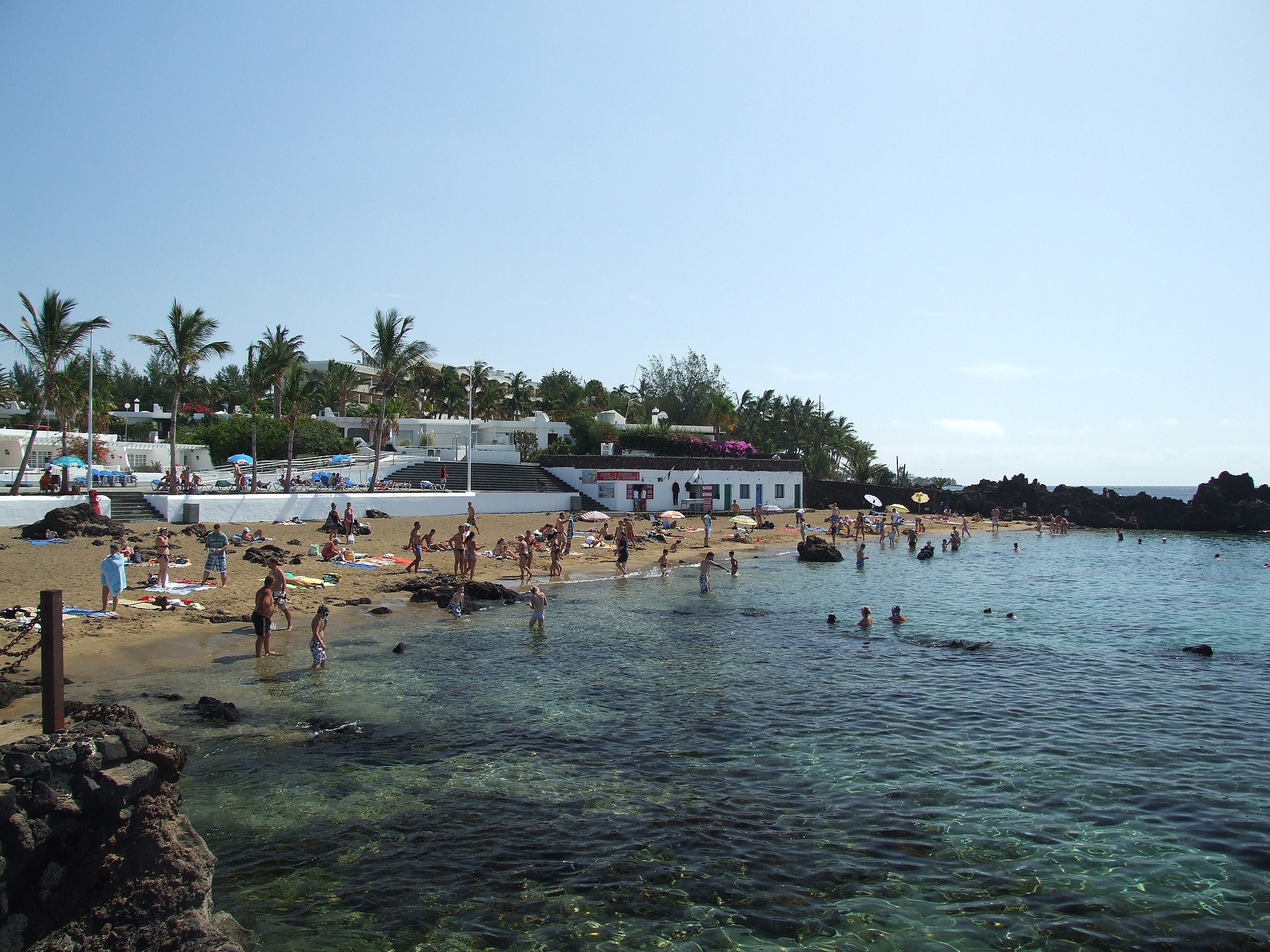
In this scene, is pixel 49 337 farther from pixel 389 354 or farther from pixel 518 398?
pixel 518 398

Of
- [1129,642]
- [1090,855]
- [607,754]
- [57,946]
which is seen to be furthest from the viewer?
[1129,642]

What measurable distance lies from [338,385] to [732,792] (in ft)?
205

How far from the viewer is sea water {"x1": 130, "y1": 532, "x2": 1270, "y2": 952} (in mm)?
7648

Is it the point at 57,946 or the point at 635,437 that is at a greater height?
the point at 635,437

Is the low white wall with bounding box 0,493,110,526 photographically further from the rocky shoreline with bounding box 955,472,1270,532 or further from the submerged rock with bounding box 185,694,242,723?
the rocky shoreline with bounding box 955,472,1270,532

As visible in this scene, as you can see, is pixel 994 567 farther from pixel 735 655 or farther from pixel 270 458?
pixel 270 458

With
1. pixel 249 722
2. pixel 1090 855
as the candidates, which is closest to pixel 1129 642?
pixel 1090 855

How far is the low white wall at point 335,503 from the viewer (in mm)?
31750

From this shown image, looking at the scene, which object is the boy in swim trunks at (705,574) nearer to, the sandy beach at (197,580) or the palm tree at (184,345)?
the sandy beach at (197,580)

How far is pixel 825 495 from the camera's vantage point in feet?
218

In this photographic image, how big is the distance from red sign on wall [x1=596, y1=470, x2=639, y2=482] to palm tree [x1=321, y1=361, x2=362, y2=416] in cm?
2322

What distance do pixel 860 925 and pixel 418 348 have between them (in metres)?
40.7

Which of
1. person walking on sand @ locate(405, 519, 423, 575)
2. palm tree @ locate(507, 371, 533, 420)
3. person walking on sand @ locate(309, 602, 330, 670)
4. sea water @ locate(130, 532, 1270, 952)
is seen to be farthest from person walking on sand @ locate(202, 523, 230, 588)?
palm tree @ locate(507, 371, 533, 420)

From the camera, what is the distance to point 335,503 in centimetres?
3612
